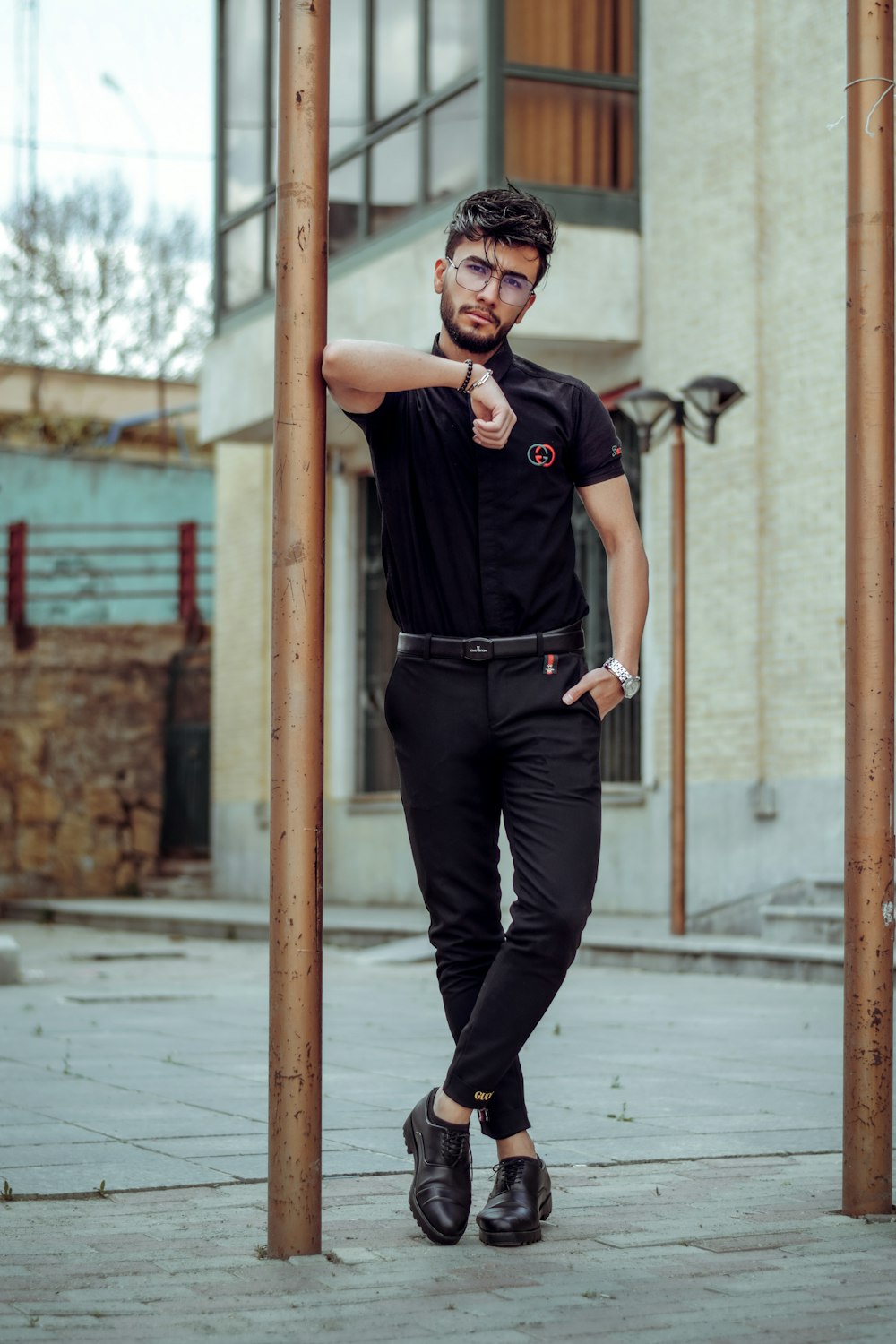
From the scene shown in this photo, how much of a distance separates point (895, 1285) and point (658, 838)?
10.7m

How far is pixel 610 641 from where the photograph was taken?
14.5 m

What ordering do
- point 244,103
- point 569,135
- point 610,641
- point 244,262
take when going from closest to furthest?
point 569,135 < point 610,641 < point 244,262 < point 244,103

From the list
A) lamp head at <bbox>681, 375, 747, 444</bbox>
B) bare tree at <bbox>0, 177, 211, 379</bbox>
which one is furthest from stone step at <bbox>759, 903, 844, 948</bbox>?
bare tree at <bbox>0, 177, 211, 379</bbox>

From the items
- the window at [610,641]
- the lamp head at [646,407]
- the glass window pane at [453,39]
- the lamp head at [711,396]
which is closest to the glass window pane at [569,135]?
the glass window pane at [453,39]

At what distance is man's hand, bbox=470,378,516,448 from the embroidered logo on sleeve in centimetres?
13

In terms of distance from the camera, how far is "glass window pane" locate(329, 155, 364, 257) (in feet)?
51.9

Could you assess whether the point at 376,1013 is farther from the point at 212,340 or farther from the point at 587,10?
the point at 212,340

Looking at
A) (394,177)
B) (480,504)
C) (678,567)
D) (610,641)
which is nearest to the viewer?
(480,504)

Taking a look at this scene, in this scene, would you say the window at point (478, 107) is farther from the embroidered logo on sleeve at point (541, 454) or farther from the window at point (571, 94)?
the embroidered logo on sleeve at point (541, 454)

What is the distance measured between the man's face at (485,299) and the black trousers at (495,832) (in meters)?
0.66

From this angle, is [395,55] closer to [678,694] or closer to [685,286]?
[685,286]

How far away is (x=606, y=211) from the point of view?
14.3 meters

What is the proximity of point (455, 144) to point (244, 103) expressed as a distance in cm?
410

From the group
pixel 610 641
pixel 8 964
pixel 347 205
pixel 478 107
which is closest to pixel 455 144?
pixel 478 107
